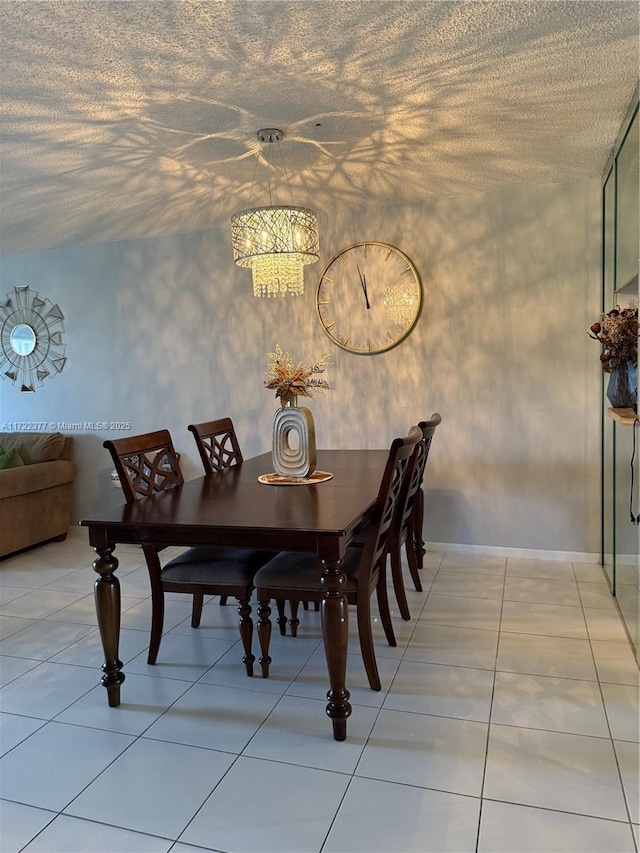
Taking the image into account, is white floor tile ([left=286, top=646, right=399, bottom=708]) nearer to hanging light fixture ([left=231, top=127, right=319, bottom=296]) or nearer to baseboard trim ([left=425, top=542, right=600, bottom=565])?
baseboard trim ([left=425, top=542, right=600, bottom=565])

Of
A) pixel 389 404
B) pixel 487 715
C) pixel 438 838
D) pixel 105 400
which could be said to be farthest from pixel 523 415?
pixel 105 400

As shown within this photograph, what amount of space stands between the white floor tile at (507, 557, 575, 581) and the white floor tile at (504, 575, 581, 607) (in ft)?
0.19

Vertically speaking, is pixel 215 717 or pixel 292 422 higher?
pixel 292 422

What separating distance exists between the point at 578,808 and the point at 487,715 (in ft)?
1.56

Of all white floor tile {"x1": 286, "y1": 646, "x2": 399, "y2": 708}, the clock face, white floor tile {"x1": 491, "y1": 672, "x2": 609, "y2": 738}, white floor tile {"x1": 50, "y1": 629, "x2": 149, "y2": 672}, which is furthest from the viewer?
the clock face

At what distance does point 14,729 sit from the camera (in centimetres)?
217

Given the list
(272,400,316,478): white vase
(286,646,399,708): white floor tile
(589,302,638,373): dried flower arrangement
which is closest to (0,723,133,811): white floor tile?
(286,646,399,708): white floor tile

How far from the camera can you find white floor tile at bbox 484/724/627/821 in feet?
5.57

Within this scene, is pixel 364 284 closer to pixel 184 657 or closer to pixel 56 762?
pixel 184 657

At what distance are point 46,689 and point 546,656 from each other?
2.07m

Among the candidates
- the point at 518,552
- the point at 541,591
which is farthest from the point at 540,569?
the point at 541,591

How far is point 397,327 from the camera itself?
3988 millimetres

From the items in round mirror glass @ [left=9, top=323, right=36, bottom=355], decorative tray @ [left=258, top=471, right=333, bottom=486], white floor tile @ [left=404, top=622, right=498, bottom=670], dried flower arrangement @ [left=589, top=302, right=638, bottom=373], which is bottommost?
white floor tile @ [left=404, top=622, right=498, bottom=670]

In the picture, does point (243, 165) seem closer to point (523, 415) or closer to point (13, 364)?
point (523, 415)
